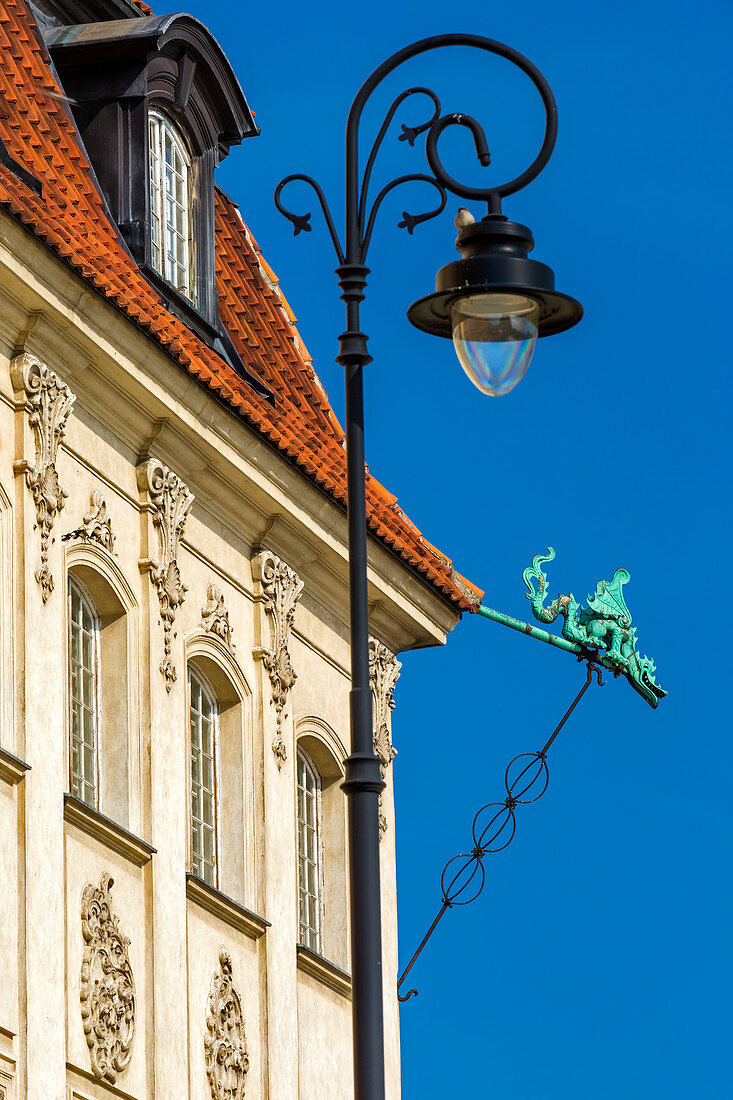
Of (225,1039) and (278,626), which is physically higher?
(278,626)

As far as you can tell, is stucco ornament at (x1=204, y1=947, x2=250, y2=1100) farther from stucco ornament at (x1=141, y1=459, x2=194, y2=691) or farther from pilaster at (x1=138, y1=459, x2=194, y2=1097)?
stucco ornament at (x1=141, y1=459, x2=194, y2=691)

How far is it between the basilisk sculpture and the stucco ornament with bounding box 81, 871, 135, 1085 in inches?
308

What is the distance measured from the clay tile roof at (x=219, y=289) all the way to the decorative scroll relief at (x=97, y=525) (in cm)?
122

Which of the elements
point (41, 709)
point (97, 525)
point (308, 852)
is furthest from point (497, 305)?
point (308, 852)

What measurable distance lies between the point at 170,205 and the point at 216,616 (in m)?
3.60

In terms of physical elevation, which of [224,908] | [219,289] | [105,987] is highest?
[219,289]

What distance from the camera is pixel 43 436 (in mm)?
18344

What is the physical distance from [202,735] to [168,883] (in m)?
2.12

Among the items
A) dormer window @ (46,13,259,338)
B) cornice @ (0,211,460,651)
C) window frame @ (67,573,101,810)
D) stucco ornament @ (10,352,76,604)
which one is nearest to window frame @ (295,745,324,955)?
cornice @ (0,211,460,651)

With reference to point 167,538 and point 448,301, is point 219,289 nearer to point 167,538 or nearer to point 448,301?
point 167,538

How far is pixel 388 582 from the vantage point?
78.6 ft

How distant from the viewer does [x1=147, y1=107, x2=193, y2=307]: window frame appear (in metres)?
22.0

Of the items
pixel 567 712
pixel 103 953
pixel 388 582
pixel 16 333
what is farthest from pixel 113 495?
pixel 567 712

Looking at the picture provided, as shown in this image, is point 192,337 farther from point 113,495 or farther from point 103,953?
point 103,953
